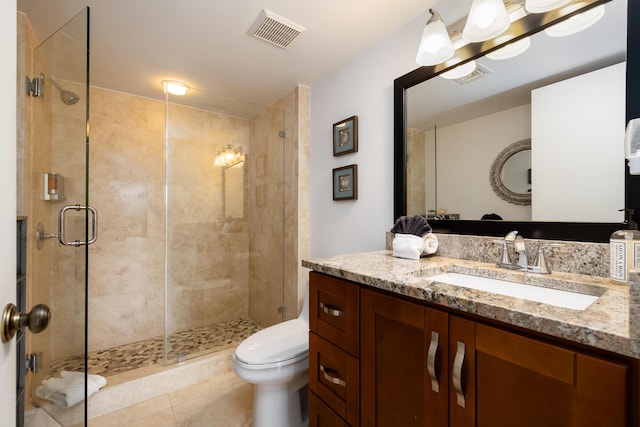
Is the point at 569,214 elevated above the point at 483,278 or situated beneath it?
elevated above

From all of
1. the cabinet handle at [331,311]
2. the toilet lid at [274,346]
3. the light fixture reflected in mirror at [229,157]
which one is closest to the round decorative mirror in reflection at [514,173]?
the cabinet handle at [331,311]

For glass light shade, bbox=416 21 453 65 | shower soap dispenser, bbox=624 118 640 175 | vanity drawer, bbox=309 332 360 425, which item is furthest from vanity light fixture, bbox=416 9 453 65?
vanity drawer, bbox=309 332 360 425

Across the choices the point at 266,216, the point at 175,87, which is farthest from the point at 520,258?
the point at 175,87

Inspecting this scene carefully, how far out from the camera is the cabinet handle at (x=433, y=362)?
2.45 ft

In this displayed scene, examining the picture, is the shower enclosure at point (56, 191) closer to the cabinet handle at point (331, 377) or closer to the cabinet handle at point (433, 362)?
the cabinet handle at point (331, 377)

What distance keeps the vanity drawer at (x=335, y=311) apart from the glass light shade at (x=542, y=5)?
4.02ft

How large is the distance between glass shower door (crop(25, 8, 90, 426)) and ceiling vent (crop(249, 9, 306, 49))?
79 cm

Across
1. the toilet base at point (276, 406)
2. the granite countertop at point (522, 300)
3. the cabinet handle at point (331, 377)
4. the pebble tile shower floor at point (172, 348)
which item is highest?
the granite countertop at point (522, 300)

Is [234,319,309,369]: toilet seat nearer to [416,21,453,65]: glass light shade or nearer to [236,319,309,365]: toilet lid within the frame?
[236,319,309,365]: toilet lid

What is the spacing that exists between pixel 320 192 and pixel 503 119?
135 centimetres

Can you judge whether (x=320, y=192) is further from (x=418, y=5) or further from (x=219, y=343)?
(x=219, y=343)

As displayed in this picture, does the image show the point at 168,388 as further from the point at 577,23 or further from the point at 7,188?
the point at 577,23

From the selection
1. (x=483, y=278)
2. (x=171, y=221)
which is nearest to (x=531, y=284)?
(x=483, y=278)

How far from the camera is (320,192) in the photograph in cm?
228
